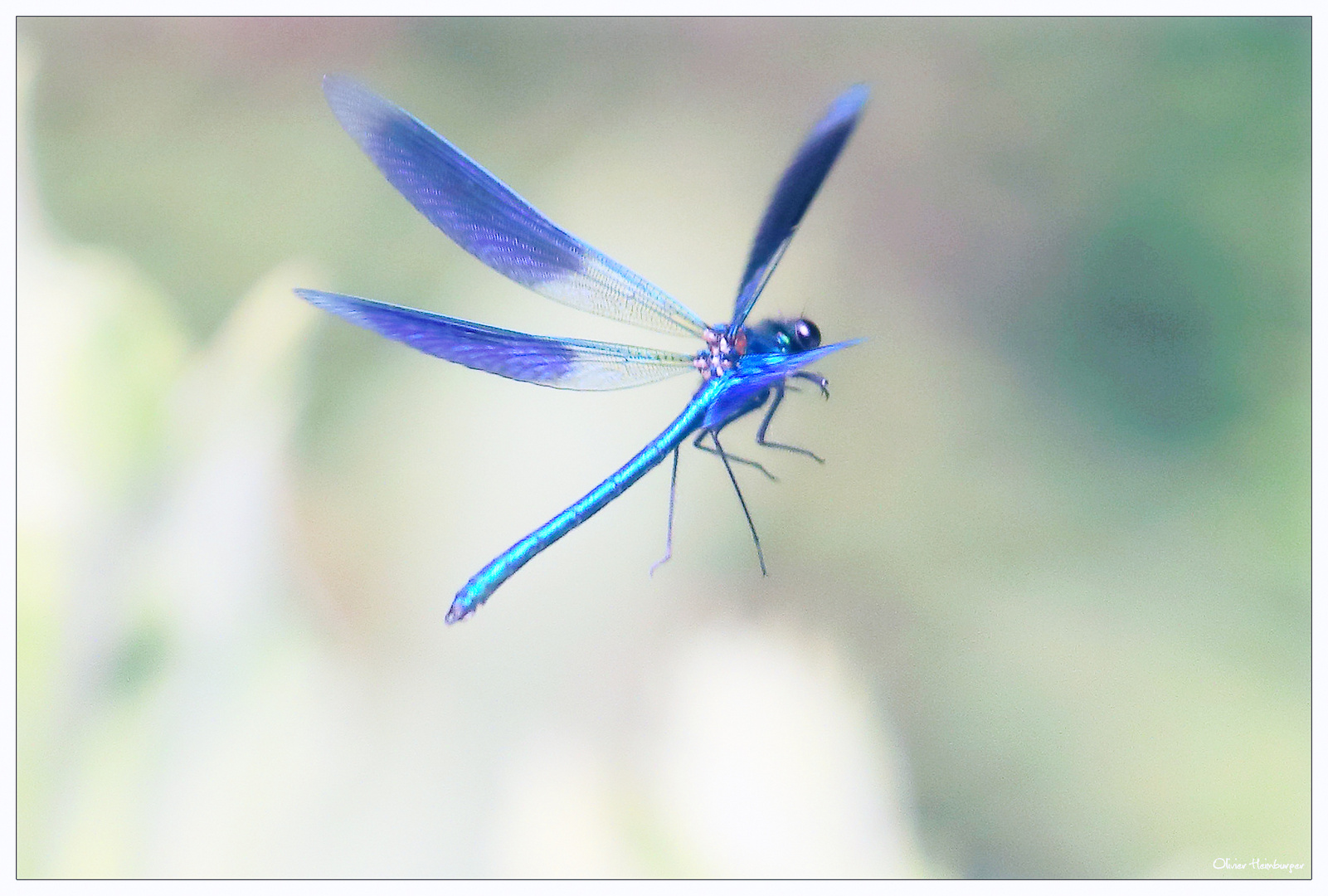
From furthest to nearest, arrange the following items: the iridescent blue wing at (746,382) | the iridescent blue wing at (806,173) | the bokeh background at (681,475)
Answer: the bokeh background at (681,475) → the iridescent blue wing at (746,382) → the iridescent blue wing at (806,173)

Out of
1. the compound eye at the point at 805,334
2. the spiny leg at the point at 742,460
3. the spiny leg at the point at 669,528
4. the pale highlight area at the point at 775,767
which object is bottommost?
the pale highlight area at the point at 775,767

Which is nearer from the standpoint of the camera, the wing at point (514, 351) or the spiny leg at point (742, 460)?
the wing at point (514, 351)

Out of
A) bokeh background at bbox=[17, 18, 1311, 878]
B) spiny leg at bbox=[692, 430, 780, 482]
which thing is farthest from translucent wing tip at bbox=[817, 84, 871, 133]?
spiny leg at bbox=[692, 430, 780, 482]

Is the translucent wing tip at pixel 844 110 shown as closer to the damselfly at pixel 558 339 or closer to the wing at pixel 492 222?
the damselfly at pixel 558 339

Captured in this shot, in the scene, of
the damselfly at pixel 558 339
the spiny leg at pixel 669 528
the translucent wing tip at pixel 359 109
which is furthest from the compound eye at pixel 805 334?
the translucent wing tip at pixel 359 109

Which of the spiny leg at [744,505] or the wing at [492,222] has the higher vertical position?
the wing at [492,222]

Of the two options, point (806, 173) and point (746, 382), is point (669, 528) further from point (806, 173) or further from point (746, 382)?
point (806, 173)

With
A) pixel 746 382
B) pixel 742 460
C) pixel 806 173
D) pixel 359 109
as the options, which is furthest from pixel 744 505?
pixel 359 109

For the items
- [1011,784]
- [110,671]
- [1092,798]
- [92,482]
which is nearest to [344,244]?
[92,482]
